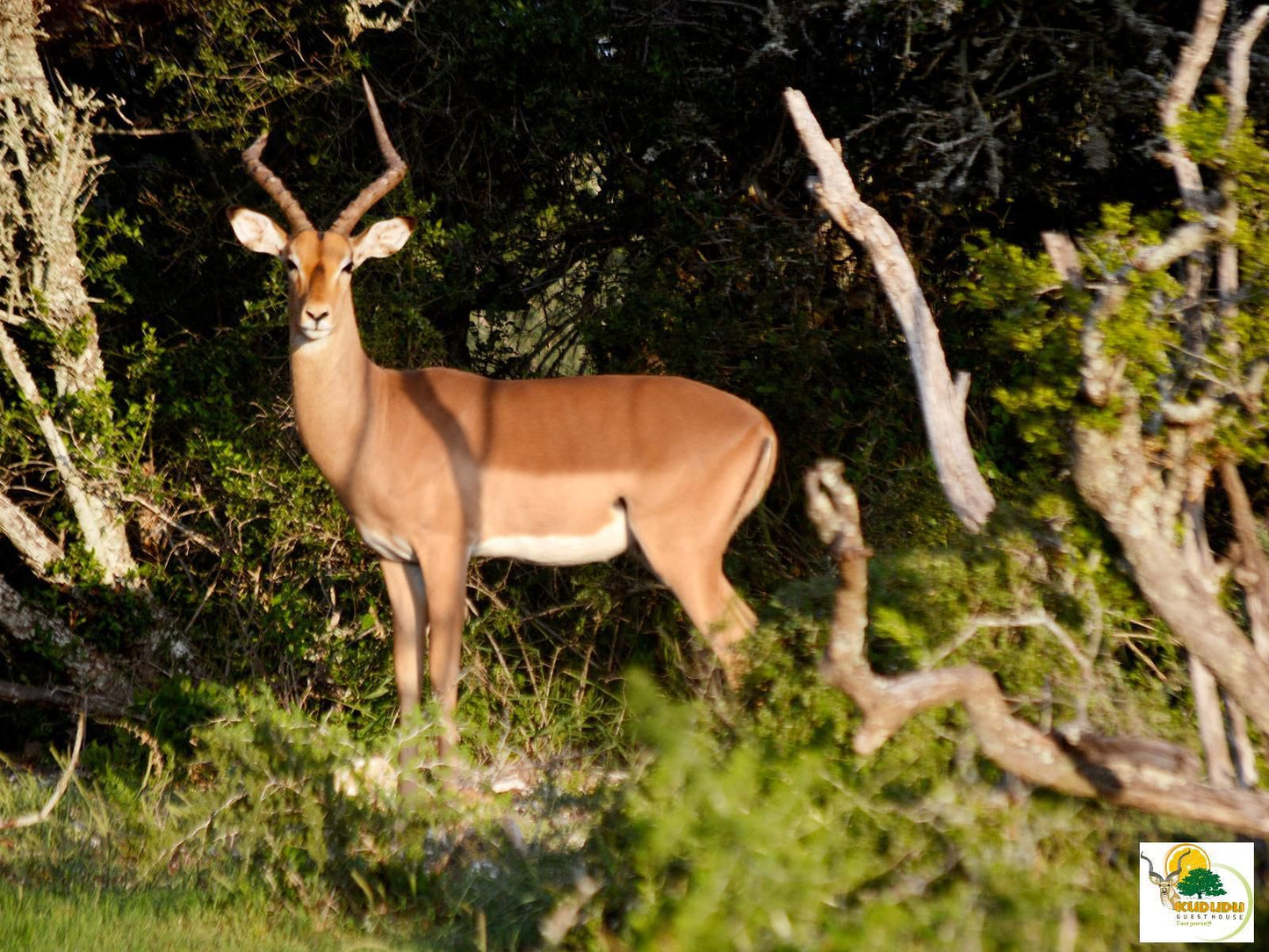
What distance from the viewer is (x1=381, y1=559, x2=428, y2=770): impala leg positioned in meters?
5.98

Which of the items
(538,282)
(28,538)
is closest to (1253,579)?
(538,282)

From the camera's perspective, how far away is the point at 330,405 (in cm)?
582

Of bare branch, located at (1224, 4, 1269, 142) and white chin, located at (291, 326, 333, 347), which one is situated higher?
bare branch, located at (1224, 4, 1269, 142)

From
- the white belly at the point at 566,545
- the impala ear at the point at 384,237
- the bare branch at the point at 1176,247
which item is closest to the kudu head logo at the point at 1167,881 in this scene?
the bare branch at the point at 1176,247

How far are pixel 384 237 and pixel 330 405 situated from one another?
0.78 meters

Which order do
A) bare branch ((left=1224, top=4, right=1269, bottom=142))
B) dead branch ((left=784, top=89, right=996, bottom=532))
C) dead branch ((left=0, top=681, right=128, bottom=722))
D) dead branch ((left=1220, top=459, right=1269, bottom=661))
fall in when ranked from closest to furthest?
1. dead branch ((left=1220, top=459, right=1269, bottom=661))
2. bare branch ((left=1224, top=4, right=1269, bottom=142))
3. dead branch ((left=784, top=89, right=996, bottom=532))
4. dead branch ((left=0, top=681, right=128, bottom=722))

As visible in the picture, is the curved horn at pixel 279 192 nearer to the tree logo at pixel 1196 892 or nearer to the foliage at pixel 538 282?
the foliage at pixel 538 282

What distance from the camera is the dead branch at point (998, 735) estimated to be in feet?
9.90

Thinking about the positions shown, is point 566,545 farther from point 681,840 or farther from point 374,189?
point 681,840

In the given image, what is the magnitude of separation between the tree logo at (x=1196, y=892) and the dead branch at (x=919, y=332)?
132 cm

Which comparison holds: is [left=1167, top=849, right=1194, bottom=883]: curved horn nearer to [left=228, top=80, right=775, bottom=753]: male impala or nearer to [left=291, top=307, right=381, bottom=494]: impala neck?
[left=228, top=80, right=775, bottom=753]: male impala

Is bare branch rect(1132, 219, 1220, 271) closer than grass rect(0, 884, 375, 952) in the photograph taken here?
No

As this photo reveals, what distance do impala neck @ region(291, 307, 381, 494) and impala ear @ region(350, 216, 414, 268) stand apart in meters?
0.31

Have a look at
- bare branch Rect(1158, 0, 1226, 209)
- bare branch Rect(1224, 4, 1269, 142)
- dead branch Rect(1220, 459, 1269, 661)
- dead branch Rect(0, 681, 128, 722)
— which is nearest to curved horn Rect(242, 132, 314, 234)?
dead branch Rect(0, 681, 128, 722)
